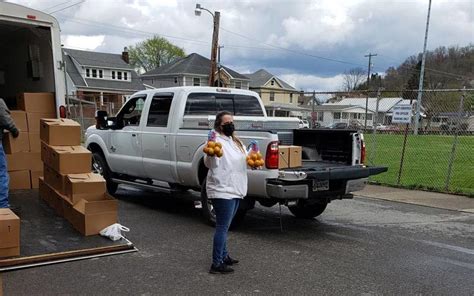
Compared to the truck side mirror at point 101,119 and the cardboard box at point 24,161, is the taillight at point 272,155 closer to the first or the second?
the truck side mirror at point 101,119

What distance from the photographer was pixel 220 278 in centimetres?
493

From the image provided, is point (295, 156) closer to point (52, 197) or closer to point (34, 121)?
point (52, 197)

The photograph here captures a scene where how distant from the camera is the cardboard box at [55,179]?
261 inches

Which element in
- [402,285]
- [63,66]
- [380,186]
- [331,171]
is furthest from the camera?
[380,186]

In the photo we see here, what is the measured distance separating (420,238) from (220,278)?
3.40m

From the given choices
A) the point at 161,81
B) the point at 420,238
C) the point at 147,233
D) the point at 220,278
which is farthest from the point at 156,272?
the point at 161,81

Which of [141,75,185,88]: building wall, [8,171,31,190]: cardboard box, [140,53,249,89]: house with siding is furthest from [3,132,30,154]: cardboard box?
[141,75,185,88]: building wall

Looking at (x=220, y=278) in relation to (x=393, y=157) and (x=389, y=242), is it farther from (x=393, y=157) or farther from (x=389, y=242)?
(x=393, y=157)

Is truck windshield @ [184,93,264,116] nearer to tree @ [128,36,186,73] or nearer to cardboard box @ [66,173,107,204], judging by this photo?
cardboard box @ [66,173,107,204]

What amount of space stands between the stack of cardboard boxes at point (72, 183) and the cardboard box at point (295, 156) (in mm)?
2434

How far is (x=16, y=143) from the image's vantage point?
809 centimetres

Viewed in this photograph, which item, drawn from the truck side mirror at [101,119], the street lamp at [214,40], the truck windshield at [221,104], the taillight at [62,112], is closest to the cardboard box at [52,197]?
the taillight at [62,112]

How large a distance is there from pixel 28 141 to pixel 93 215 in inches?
119

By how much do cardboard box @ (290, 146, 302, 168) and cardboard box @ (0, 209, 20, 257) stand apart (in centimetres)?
348
